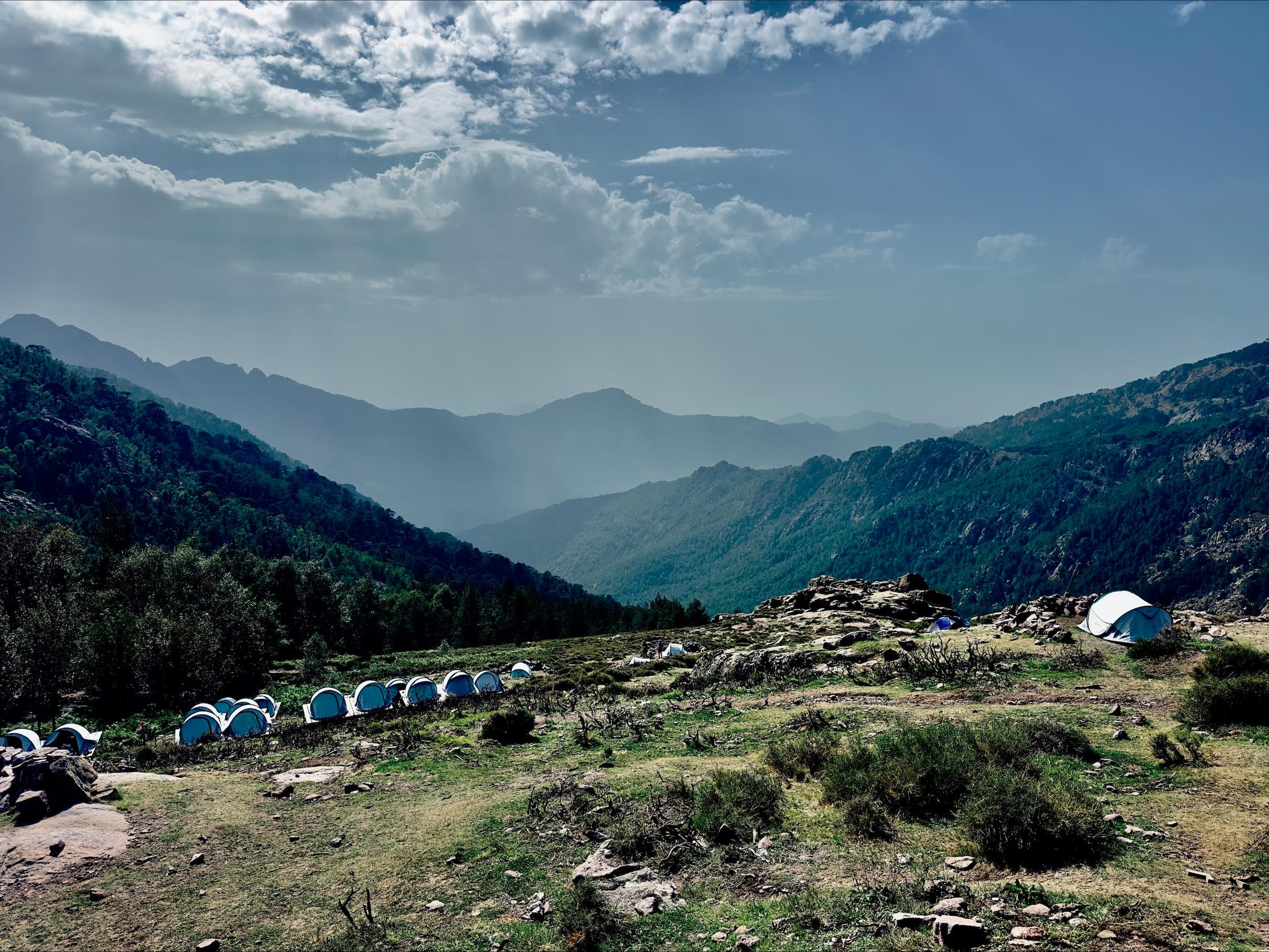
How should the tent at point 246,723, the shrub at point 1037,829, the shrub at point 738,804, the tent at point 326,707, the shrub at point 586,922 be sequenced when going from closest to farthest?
the shrub at point 586,922 → the shrub at point 1037,829 → the shrub at point 738,804 → the tent at point 246,723 → the tent at point 326,707

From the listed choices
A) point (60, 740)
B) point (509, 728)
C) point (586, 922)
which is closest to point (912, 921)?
point (586, 922)

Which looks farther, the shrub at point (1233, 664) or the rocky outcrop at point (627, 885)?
the shrub at point (1233, 664)

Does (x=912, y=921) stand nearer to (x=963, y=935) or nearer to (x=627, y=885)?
(x=963, y=935)

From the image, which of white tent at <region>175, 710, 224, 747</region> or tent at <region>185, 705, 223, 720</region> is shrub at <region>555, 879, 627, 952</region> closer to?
white tent at <region>175, 710, 224, 747</region>

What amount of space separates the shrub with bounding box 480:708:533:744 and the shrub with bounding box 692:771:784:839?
987 cm

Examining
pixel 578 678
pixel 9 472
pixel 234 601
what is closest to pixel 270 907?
pixel 578 678

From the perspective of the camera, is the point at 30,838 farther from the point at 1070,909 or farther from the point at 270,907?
the point at 1070,909

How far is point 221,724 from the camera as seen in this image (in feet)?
101

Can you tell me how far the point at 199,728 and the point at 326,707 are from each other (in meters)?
6.45

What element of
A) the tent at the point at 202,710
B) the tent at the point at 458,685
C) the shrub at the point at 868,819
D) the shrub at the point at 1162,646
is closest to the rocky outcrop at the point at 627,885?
the shrub at the point at 868,819

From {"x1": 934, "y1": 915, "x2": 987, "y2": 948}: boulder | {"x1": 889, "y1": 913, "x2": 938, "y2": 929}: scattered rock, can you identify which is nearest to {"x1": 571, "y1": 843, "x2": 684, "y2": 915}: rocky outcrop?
{"x1": 889, "y1": 913, "x2": 938, "y2": 929}: scattered rock

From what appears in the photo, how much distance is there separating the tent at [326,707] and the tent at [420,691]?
361cm

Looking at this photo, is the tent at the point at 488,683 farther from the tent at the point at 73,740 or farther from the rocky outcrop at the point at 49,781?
the rocky outcrop at the point at 49,781

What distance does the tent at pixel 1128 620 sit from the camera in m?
29.2
